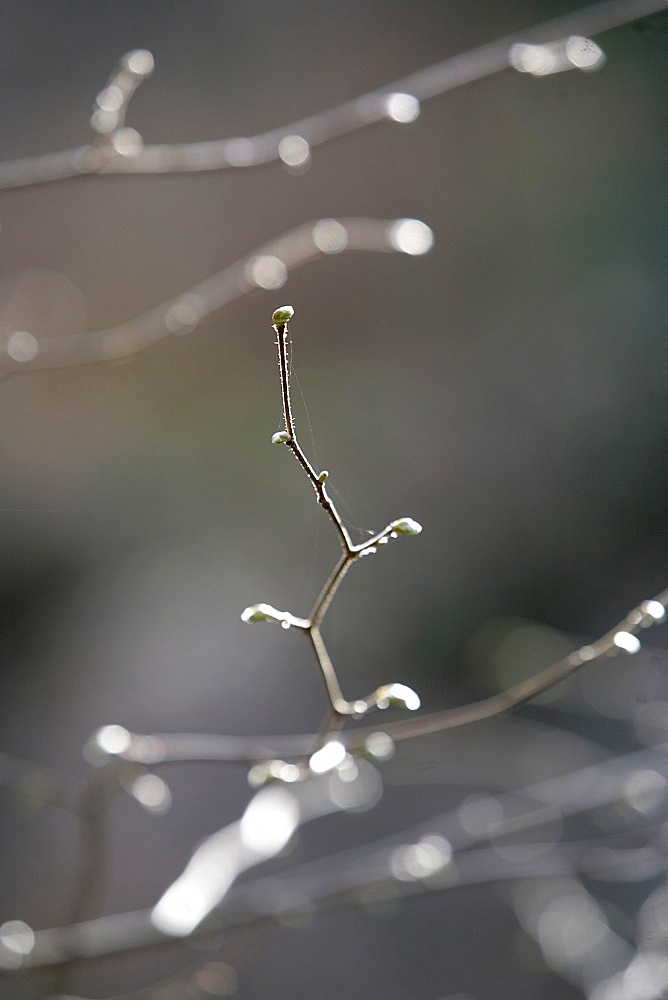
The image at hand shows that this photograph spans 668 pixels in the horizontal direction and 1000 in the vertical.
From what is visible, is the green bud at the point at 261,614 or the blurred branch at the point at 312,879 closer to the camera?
the green bud at the point at 261,614

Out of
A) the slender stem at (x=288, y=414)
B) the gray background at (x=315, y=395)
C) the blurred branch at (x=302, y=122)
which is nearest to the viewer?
the slender stem at (x=288, y=414)

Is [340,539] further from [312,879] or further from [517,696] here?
[312,879]

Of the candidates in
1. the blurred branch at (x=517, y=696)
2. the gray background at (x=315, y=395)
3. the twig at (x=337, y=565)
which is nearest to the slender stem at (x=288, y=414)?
the twig at (x=337, y=565)

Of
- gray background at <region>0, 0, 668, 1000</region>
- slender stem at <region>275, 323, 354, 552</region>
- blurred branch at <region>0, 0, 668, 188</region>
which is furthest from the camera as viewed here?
gray background at <region>0, 0, 668, 1000</region>

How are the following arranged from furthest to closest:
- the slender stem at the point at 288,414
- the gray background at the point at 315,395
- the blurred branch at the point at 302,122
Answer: the gray background at the point at 315,395
the blurred branch at the point at 302,122
the slender stem at the point at 288,414

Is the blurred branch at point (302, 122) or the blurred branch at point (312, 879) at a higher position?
the blurred branch at point (302, 122)

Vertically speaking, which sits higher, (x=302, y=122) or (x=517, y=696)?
(x=302, y=122)

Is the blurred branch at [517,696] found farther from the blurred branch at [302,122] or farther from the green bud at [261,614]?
the blurred branch at [302,122]

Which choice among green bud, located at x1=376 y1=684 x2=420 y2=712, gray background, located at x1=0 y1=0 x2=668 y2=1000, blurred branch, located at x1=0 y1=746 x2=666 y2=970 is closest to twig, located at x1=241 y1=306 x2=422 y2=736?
green bud, located at x1=376 y1=684 x2=420 y2=712

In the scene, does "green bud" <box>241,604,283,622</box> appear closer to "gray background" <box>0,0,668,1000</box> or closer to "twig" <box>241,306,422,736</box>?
"twig" <box>241,306,422,736</box>

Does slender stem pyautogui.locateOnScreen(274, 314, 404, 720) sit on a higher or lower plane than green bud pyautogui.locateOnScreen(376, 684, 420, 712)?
higher

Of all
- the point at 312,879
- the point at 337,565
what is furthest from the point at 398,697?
the point at 312,879

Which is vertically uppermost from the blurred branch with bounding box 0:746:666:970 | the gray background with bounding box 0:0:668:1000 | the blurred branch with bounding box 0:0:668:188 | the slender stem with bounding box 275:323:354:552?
the gray background with bounding box 0:0:668:1000
